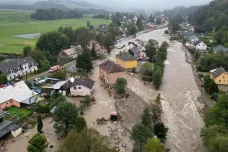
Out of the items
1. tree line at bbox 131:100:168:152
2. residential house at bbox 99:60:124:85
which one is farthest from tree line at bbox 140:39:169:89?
tree line at bbox 131:100:168:152

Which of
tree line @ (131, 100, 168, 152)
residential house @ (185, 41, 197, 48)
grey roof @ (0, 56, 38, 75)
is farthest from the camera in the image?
residential house @ (185, 41, 197, 48)

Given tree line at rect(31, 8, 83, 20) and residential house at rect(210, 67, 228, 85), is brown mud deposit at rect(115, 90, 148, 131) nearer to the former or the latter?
residential house at rect(210, 67, 228, 85)

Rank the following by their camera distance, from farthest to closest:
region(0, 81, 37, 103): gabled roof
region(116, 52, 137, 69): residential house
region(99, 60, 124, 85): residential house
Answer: region(116, 52, 137, 69): residential house → region(99, 60, 124, 85): residential house → region(0, 81, 37, 103): gabled roof

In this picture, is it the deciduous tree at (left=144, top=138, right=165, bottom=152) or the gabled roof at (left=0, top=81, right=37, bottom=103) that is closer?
the deciduous tree at (left=144, top=138, right=165, bottom=152)

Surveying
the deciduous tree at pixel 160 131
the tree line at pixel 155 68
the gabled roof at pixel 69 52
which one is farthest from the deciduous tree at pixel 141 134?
the gabled roof at pixel 69 52

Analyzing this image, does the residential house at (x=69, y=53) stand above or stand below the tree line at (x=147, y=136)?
below

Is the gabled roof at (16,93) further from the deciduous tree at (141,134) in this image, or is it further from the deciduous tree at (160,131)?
the deciduous tree at (160,131)
